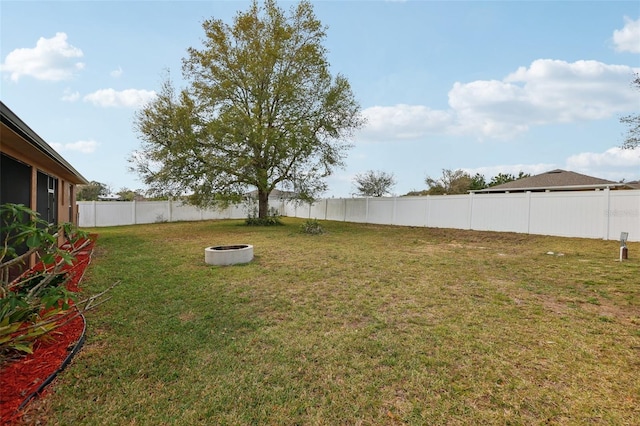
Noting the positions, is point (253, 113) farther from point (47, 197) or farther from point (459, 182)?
point (459, 182)

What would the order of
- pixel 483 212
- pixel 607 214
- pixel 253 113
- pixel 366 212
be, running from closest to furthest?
pixel 607 214 → pixel 483 212 → pixel 253 113 → pixel 366 212

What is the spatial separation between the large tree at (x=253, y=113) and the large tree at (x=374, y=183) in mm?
18107

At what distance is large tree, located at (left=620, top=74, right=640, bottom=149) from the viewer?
38.1 ft

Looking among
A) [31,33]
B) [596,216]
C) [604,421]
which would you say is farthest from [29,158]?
[596,216]

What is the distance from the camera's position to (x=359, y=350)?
A: 290 cm

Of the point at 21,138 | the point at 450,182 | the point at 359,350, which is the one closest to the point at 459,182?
the point at 450,182

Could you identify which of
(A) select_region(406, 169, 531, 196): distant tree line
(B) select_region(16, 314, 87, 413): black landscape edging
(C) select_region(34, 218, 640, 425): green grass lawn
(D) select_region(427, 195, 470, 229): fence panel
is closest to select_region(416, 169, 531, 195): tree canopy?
(A) select_region(406, 169, 531, 196): distant tree line

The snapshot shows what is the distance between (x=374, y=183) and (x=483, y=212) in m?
22.1

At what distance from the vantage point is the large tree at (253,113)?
1470cm

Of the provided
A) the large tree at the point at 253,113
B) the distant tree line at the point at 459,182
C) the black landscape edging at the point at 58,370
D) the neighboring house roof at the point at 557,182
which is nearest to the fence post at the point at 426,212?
the large tree at the point at 253,113

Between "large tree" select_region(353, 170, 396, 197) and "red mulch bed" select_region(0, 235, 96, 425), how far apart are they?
105 feet

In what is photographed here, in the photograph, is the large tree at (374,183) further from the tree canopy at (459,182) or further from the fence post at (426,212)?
the fence post at (426,212)

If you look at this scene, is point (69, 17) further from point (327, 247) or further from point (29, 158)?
point (327, 247)

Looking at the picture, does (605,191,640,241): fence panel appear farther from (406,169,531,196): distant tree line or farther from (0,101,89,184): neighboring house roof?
(406,169,531,196): distant tree line
